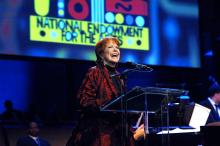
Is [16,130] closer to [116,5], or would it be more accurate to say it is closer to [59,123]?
[59,123]

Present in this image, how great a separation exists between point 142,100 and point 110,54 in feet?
1.72

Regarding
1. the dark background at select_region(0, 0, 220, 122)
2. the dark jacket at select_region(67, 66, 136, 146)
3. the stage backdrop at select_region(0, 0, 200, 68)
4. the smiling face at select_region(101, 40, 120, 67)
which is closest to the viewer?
the dark jacket at select_region(67, 66, 136, 146)

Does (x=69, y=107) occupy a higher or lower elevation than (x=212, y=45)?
lower

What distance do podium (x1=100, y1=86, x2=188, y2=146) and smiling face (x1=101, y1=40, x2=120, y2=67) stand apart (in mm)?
454

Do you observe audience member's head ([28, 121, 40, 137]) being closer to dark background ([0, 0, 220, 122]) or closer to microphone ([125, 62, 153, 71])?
dark background ([0, 0, 220, 122])

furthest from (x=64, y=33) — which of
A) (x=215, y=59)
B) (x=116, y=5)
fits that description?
(x=215, y=59)

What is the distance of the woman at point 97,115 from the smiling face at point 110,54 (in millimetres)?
92

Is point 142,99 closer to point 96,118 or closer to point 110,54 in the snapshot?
point 96,118

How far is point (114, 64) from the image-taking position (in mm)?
4434

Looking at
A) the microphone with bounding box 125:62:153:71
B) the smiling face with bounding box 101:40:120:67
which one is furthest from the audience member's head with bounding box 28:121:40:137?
the microphone with bounding box 125:62:153:71

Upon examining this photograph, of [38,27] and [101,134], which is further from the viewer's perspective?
[38,27]

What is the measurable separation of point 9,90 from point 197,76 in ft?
12.5

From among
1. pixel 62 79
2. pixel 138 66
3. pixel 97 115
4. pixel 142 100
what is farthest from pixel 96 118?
pixel 62 79

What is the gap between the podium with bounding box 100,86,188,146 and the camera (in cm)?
395
